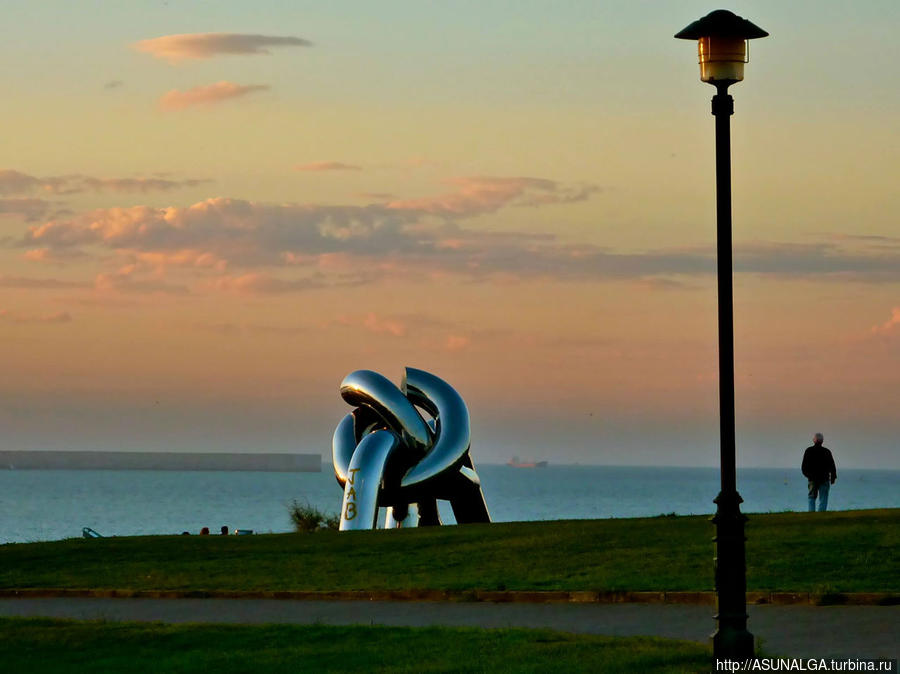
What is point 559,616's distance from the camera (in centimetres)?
1503

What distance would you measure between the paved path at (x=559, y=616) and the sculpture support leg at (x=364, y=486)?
29.9ft

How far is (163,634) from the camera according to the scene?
14.4 metres

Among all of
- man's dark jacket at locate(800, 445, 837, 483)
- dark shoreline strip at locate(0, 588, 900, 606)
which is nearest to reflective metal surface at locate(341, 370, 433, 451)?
man's dark jacket at locate(800, 445, 837, 483)

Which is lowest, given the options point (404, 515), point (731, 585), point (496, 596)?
point (731, 585)

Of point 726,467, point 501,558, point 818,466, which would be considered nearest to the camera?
point 726,467

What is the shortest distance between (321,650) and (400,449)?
1488cm

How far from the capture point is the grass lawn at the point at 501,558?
16906 millimetres

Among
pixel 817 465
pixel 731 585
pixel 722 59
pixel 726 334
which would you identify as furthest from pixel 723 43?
pixel 817 465

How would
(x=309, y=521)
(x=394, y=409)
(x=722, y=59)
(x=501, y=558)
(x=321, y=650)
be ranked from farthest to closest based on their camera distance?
(x=309, y=521) → (x=394, y=409) → (x=501, y=558) → (x=321, y=650) → (x=722, y=59)

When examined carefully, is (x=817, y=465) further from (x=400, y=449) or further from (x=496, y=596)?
(x=496, y=596)

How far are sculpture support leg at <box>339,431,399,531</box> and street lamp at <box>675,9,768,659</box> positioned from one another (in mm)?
16193

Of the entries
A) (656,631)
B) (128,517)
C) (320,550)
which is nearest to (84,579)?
(320,550)

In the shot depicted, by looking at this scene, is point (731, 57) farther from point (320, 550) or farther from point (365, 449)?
point (365, 449)

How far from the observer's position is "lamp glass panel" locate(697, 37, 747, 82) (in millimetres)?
11711
